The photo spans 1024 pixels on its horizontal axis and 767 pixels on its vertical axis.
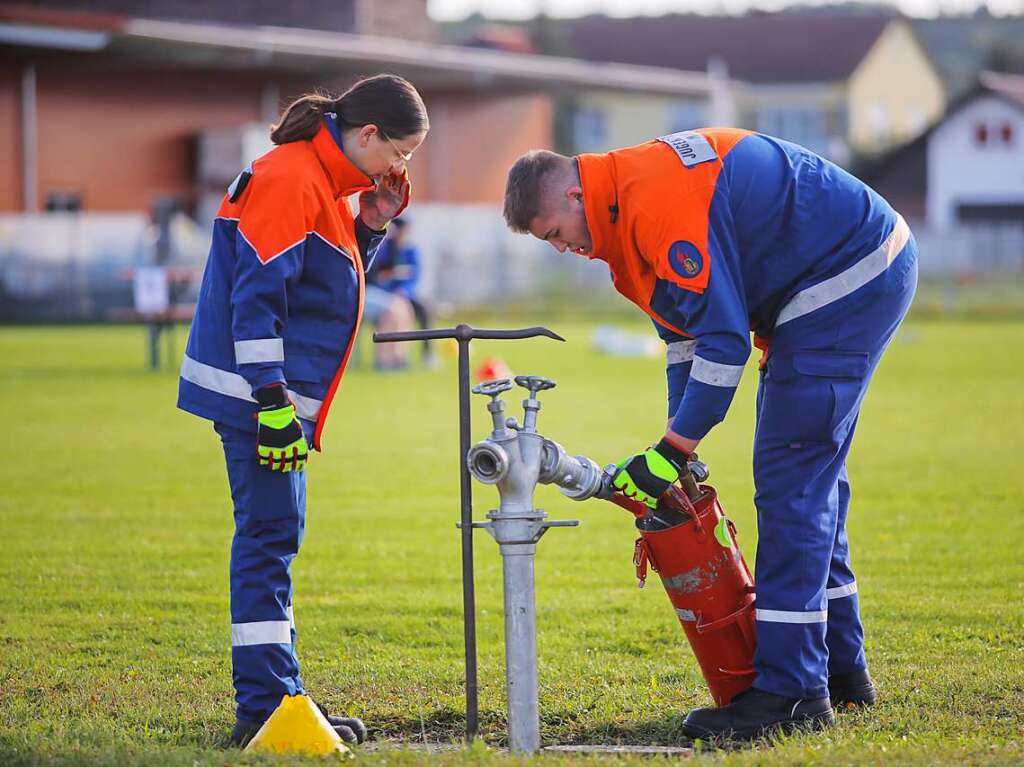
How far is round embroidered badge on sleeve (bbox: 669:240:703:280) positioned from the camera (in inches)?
178

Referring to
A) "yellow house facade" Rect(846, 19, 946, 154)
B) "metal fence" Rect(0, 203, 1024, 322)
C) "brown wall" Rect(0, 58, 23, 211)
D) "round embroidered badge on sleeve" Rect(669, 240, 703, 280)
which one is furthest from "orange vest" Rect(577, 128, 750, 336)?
"yellow house facade" Rect(846, 19, 946, 154)

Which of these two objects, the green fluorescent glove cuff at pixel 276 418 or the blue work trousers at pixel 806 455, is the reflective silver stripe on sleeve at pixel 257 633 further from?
the blue work trousers at pixel 806 455

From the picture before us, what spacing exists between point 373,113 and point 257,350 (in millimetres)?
859

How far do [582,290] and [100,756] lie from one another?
30.6m

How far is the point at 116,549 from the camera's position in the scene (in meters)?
8.20

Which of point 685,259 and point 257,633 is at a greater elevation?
point 685,259

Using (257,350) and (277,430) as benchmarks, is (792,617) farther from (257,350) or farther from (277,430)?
(257,350)

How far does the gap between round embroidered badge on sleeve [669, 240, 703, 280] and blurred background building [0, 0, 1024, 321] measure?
54.4ft

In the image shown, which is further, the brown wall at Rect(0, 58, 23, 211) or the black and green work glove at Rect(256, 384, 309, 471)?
the brown wall at Rect(0, 58, 23, 211)

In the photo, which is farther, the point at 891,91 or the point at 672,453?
the point at 891,91

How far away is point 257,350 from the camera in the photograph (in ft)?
15.0

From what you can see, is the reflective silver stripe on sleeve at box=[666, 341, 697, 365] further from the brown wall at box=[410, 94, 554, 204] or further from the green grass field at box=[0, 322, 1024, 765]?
the brown wall at box=[410, 94, 554, 204]

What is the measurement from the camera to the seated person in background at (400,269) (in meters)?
19.5

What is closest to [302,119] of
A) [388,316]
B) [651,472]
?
[651,472]
